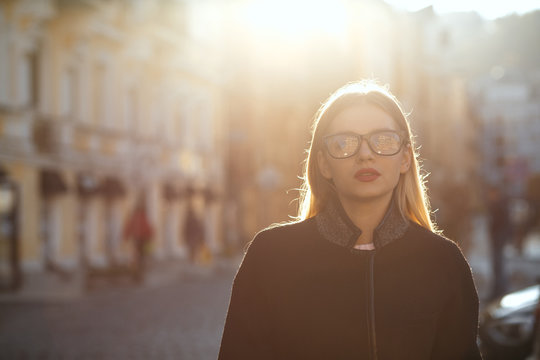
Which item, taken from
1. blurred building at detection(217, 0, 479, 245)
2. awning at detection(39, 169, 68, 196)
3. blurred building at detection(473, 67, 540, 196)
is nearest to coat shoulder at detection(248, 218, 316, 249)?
awning at detection(39, 169, 68, 196)

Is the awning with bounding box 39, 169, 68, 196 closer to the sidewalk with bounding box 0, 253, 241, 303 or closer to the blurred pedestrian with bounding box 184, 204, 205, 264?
the sidewalk with bounding box 0, 253, 241, 303

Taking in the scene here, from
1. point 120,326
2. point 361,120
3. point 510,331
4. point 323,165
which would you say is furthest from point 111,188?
point 361,120

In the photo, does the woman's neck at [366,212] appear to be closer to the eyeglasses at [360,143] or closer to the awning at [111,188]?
the eyeglasses at [360,143]

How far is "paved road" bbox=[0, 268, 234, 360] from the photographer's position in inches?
465

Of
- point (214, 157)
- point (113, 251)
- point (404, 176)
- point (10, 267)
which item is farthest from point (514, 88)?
point (404, 176)

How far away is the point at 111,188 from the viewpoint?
102 feet

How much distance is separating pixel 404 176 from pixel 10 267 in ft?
72.9

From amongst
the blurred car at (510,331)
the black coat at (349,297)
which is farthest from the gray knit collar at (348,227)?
the blurred car at (510,331)

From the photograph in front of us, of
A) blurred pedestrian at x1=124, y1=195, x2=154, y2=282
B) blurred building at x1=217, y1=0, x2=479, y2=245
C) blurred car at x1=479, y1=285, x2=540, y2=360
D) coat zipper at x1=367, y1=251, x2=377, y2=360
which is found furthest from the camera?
blurred building at x1=217, y1=0, x2=479, y2=245

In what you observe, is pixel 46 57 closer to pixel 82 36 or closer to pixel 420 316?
pixel 82 36

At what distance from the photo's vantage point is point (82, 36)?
1157 inches

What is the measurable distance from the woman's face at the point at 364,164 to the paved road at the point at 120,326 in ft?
26.9

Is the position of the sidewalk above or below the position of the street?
below

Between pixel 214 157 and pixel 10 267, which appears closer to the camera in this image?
pixel 10 267
